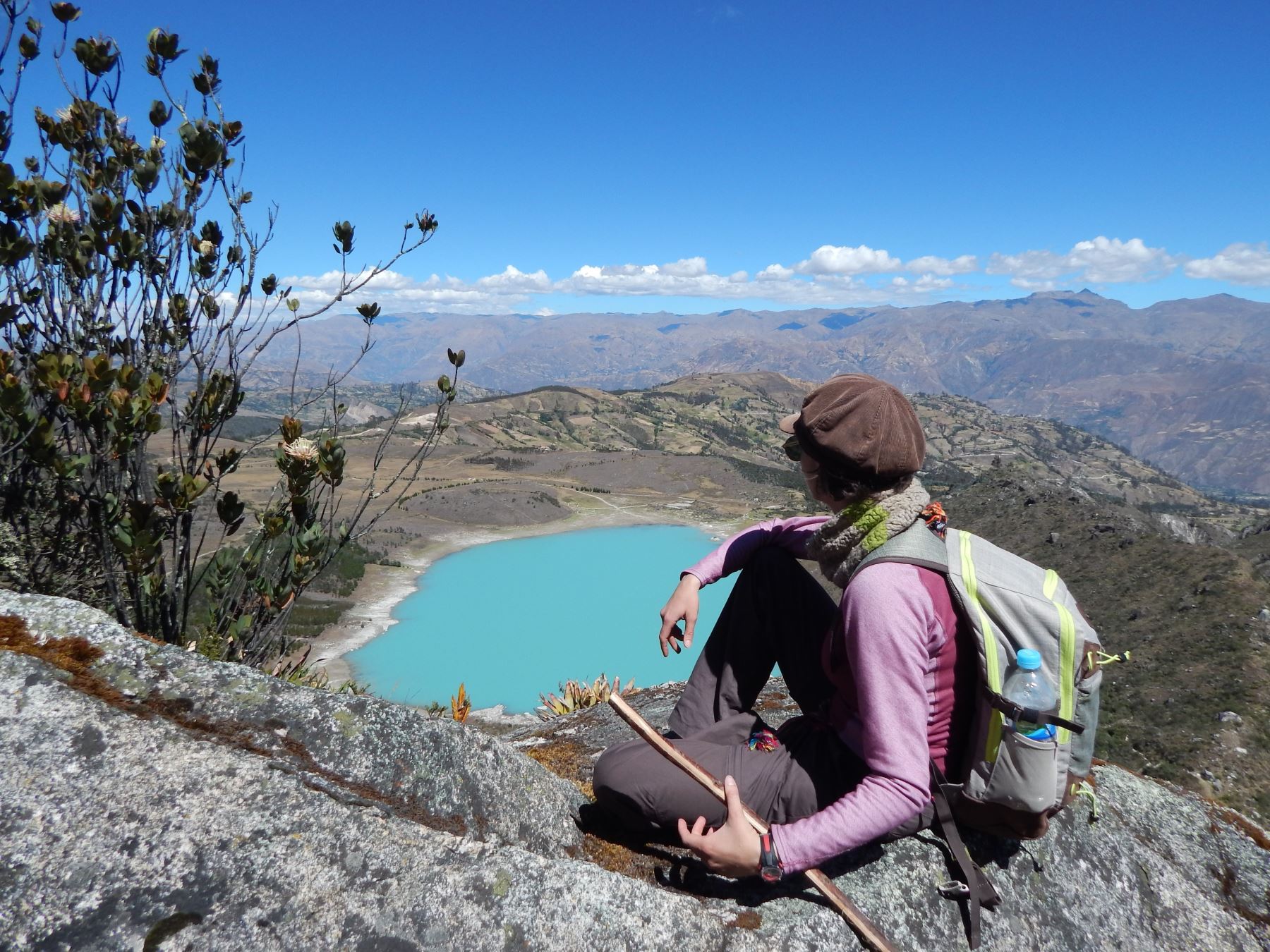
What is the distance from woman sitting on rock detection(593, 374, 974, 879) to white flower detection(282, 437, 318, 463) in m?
→ 2.11

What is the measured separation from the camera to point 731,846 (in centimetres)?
235

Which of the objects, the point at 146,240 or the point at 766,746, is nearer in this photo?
the point at 766,746

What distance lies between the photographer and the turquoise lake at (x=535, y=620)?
33.0 m

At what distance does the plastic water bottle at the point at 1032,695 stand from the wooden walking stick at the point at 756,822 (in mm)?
835

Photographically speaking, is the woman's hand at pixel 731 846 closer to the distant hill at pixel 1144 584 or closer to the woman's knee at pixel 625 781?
the woman's knee at pixel 625 781

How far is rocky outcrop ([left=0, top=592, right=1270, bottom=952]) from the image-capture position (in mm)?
1871

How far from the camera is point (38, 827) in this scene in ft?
6.05

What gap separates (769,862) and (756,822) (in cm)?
23

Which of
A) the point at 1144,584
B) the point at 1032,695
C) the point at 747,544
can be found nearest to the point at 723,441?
the point at 1144,584

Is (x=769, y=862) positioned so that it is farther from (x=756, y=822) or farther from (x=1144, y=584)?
(x=1144, y=584)

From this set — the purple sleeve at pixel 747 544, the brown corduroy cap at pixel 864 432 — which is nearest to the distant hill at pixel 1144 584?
the purple sleeve at pixel 747 544

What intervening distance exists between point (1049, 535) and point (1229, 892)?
151 ft

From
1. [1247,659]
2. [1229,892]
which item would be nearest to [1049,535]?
[1247,659]

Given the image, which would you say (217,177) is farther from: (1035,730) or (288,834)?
(1035,730)
